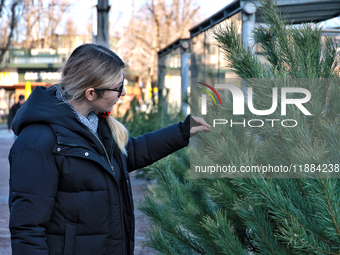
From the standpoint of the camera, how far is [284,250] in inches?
52.4

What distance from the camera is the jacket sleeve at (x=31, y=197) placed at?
1680mm

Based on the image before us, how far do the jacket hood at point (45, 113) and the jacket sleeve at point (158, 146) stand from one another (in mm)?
489

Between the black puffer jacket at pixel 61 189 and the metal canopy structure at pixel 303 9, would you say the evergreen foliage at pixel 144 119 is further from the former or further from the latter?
the black puffer jacket at pixel 61 189

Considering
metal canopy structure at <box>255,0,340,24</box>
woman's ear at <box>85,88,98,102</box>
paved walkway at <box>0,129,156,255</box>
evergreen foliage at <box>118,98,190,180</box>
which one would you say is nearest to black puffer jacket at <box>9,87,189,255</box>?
woman's ear at <box>85,88,98,102</box>

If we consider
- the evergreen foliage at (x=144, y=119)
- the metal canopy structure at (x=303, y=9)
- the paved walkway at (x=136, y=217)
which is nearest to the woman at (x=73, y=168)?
the paved walkway at (x=136, y=217)

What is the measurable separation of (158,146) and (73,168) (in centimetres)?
64

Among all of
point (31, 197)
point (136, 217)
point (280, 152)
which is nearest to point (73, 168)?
point (31, 197)

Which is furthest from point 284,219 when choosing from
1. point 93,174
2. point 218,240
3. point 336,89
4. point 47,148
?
point 47,148

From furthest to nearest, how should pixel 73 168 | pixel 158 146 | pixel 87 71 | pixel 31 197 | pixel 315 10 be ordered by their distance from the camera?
1. pixel 315 10
2. pixel 158 146
3. pixel 87 71
4. pixel 73 168
5. pixel 31 197

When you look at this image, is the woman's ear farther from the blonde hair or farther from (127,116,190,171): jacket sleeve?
(127,116,190,171): jacket sleeve

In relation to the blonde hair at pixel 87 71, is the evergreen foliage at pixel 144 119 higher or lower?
lower

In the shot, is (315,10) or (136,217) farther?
(136,217)

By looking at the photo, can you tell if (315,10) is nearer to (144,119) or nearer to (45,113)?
(144,119)

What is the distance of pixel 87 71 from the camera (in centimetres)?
193
